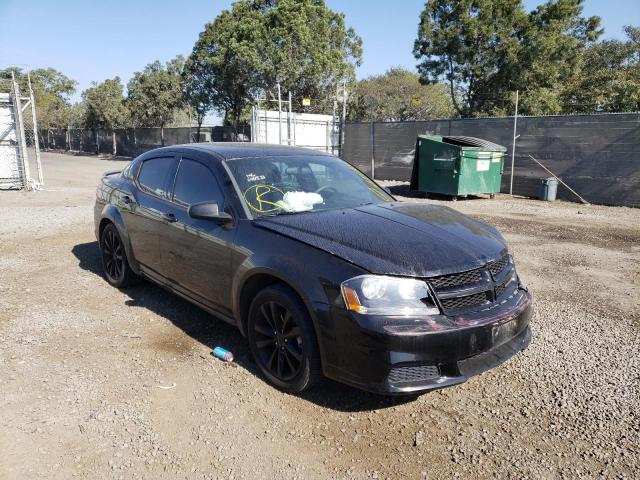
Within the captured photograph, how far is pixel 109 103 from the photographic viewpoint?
42.1m

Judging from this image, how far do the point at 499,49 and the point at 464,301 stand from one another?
24889 millimetres

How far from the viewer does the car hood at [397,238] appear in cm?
282

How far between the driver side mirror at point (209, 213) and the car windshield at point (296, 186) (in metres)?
0.19

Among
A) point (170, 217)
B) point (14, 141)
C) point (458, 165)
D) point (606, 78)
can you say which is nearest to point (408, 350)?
point (170, 217)

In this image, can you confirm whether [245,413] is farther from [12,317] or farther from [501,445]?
[12,317]

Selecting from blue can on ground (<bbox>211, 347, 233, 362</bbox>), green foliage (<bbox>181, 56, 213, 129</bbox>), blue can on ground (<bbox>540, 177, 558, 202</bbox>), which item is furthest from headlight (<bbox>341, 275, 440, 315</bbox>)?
green foliage (<bbox>181, 56, 213, 129</bbox>)

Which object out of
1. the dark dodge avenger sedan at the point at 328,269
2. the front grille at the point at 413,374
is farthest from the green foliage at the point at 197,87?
the front grille at the point at 413,374

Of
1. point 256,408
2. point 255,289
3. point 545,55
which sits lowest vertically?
point 256,408

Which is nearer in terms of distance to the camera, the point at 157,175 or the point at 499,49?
the point at 157,175

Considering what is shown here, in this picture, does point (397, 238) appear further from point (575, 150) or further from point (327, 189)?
point (575, 150)

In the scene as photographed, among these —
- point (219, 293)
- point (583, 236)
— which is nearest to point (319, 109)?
point (583, 236)

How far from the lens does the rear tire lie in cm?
509

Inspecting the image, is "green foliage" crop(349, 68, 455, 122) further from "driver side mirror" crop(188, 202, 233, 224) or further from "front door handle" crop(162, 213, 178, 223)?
"driver side mirror" crop(188, 202, 233, 224)

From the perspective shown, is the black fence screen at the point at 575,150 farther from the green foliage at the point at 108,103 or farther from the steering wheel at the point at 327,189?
the green foliage at the point at 108,103
